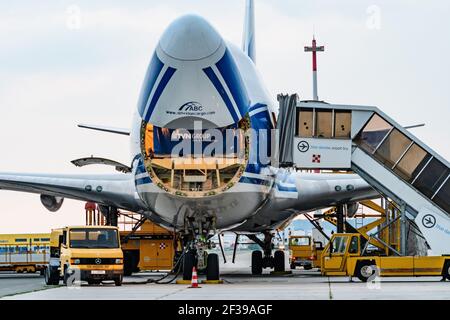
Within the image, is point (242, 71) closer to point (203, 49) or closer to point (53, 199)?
point (203, 49)

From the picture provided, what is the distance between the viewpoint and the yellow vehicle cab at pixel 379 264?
2316 centimetres

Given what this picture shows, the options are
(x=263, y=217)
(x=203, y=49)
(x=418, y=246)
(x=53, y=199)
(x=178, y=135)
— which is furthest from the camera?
(x=418, y=246)

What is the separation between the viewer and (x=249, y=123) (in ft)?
76.6

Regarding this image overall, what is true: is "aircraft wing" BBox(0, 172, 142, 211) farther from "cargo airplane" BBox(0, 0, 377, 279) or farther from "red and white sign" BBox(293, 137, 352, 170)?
"red and white sign" BBox(293, 137, 352, 170)

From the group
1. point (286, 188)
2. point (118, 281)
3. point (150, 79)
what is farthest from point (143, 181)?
point (286, 188)

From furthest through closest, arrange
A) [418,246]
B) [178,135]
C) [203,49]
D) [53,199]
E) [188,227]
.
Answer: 1. [418,246]
2. [53,199]
3. [188,227]
4. [178,135]
5. [203,49]

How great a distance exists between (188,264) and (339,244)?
442 cm

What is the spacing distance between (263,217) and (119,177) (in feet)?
15.7

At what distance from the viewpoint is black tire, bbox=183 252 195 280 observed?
24.4 meters

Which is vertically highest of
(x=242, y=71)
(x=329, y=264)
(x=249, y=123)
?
(x=242, y=71)

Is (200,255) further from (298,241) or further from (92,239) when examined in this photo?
(298,241)

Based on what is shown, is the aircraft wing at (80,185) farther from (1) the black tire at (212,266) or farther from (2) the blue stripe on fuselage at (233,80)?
(2) the blue stripe on fuselage at (233,80)

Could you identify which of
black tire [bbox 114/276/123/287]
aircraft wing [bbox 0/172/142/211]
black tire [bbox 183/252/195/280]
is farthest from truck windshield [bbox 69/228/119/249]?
aircraft wing [bbox 0/172/142/211]

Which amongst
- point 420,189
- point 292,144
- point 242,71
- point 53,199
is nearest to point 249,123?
point 292,144
